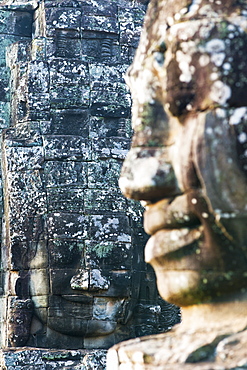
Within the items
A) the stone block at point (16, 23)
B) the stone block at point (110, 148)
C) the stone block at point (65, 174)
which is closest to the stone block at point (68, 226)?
the stone block at point (65, 174)

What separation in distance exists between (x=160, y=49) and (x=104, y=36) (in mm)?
8509

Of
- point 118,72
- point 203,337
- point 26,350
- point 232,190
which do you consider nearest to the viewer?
point 232,190

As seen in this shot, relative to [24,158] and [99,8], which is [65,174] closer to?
[24,158]

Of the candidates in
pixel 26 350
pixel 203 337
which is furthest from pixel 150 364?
pixel 26 350

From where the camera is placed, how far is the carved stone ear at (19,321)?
11.2 meters

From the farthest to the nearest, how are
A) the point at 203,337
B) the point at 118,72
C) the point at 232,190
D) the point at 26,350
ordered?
the point at 118,72 → the point at 26,350 → the point at 203,337 → the point at 232,190

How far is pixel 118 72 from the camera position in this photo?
12109 mm

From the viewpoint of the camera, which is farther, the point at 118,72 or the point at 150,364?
the point at 118,72

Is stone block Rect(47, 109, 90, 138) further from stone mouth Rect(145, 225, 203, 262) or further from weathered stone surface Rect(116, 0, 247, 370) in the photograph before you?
stone mouth Rect(145, 225, 203, 262)

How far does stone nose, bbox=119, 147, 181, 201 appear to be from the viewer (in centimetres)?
384

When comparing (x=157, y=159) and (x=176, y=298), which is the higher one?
(x=157, y=159)

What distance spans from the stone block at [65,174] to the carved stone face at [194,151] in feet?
24.3

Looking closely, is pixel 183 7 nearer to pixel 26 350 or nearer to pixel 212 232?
pixel 212 232

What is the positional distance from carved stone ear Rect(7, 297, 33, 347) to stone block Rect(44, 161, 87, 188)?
1.58 m
